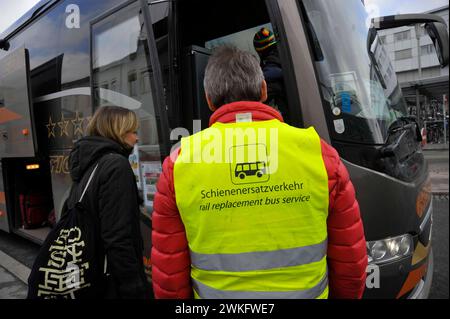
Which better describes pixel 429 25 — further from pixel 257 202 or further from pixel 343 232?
pixel 257 202

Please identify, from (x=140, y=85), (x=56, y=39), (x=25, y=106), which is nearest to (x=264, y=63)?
(x=140, y=85)

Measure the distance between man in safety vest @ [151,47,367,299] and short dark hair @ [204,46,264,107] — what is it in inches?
2.4

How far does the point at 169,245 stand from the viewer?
1.33 metres

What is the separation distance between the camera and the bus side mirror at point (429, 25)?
1.94m

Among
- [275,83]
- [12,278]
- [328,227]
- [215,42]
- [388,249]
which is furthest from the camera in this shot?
[12,278]

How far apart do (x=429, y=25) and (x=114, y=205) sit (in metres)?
2.03

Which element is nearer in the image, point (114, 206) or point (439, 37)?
point (114, 206)

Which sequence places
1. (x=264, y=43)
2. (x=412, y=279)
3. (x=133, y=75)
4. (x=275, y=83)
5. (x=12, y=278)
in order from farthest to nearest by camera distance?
1. (x=12, y=278)
2. (x=264, y=43)
3. (x=133, y=75)
4. (x=275, y=83)
5. (x=412, y=279)

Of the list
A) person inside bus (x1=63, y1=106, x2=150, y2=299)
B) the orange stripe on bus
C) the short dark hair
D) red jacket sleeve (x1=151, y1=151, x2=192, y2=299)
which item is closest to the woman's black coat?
person inside bus (x1=63, y1=106, x2=150, y2=299)

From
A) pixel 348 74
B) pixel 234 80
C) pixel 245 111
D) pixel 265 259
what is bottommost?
pixel 265 259

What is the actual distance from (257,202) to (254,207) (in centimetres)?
2

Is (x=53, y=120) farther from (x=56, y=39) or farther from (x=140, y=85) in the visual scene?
(x=140, y=85)

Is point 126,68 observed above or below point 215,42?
below

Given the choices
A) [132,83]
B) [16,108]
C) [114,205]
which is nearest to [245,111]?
[114,205]
